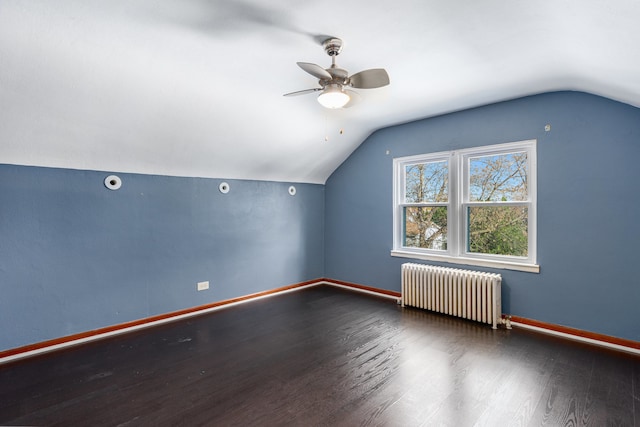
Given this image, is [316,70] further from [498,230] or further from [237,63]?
[498,230]

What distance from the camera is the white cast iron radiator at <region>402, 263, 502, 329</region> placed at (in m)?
3.53

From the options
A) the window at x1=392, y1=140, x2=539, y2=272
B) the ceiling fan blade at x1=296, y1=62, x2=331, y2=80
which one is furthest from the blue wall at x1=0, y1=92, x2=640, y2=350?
the ceiling fan blade at x1=296, y1=62, x2=331, y2=80

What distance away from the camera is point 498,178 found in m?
3.82

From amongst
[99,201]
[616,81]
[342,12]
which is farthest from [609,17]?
[99,201]

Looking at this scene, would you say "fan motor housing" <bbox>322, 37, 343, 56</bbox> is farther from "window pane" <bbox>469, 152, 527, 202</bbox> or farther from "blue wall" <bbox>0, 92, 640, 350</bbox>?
"window pane" <bbox>469, 152, 527, 202</bbox>

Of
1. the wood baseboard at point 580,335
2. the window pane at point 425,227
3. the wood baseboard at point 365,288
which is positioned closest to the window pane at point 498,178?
the window pane at point 425,227

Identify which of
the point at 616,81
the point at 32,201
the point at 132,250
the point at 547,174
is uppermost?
the point at 616,81

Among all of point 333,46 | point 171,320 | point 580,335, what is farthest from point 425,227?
point 171,320

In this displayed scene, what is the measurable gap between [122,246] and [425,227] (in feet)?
12.5

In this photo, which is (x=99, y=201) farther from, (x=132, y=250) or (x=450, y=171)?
(x=450, y=171)

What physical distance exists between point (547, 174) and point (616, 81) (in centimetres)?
106

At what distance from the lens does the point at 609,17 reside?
173 cm

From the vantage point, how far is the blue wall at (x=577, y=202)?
9.61 ft

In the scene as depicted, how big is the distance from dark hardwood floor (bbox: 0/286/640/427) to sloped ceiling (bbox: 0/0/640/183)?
1.94m
